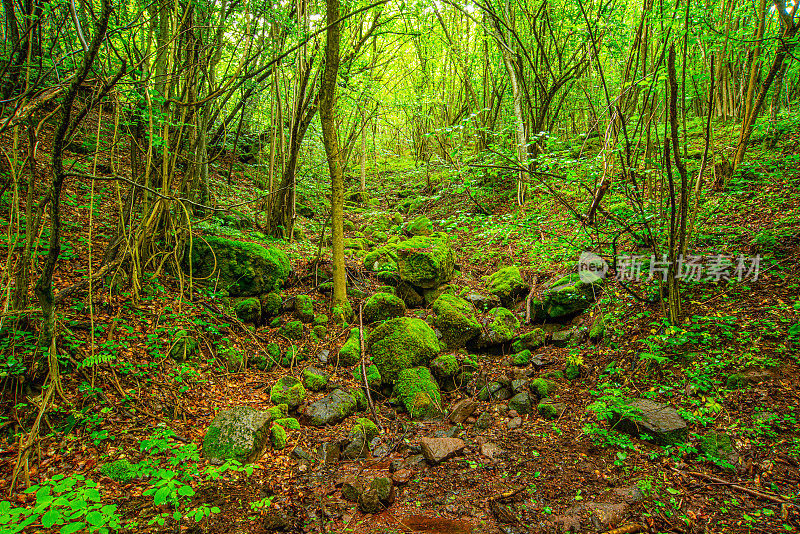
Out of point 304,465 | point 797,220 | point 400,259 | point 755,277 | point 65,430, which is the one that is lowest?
point 304,465

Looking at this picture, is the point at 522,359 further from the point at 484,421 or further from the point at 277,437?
the point at 277,437

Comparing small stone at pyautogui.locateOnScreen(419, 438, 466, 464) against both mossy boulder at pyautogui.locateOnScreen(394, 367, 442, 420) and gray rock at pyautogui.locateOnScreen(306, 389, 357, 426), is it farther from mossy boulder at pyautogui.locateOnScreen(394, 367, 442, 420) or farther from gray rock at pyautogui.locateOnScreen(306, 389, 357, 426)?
gray rock at pyautogui.locateOnScreen(306, 389, 357, 426)

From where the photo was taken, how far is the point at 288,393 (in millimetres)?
4574

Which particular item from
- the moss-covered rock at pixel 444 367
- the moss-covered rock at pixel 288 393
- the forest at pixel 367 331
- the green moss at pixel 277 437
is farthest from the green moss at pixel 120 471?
the moss-covered rock at pixel 444 367

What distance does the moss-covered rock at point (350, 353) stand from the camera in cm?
550

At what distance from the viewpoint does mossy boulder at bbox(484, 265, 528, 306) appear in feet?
23.4

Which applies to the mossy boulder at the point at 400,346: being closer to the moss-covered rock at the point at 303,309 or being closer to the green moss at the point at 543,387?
the moss-covered rock at the point at 303,309

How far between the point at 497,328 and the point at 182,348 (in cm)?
461

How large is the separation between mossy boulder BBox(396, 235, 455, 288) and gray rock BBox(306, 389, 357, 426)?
3076 mm

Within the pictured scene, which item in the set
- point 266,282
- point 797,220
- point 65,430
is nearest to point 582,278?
point 797,220

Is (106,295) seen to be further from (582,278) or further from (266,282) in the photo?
(582,278)

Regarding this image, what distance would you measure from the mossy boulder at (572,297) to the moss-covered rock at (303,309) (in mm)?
4054

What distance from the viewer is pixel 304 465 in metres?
3.58

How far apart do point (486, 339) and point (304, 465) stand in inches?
135
